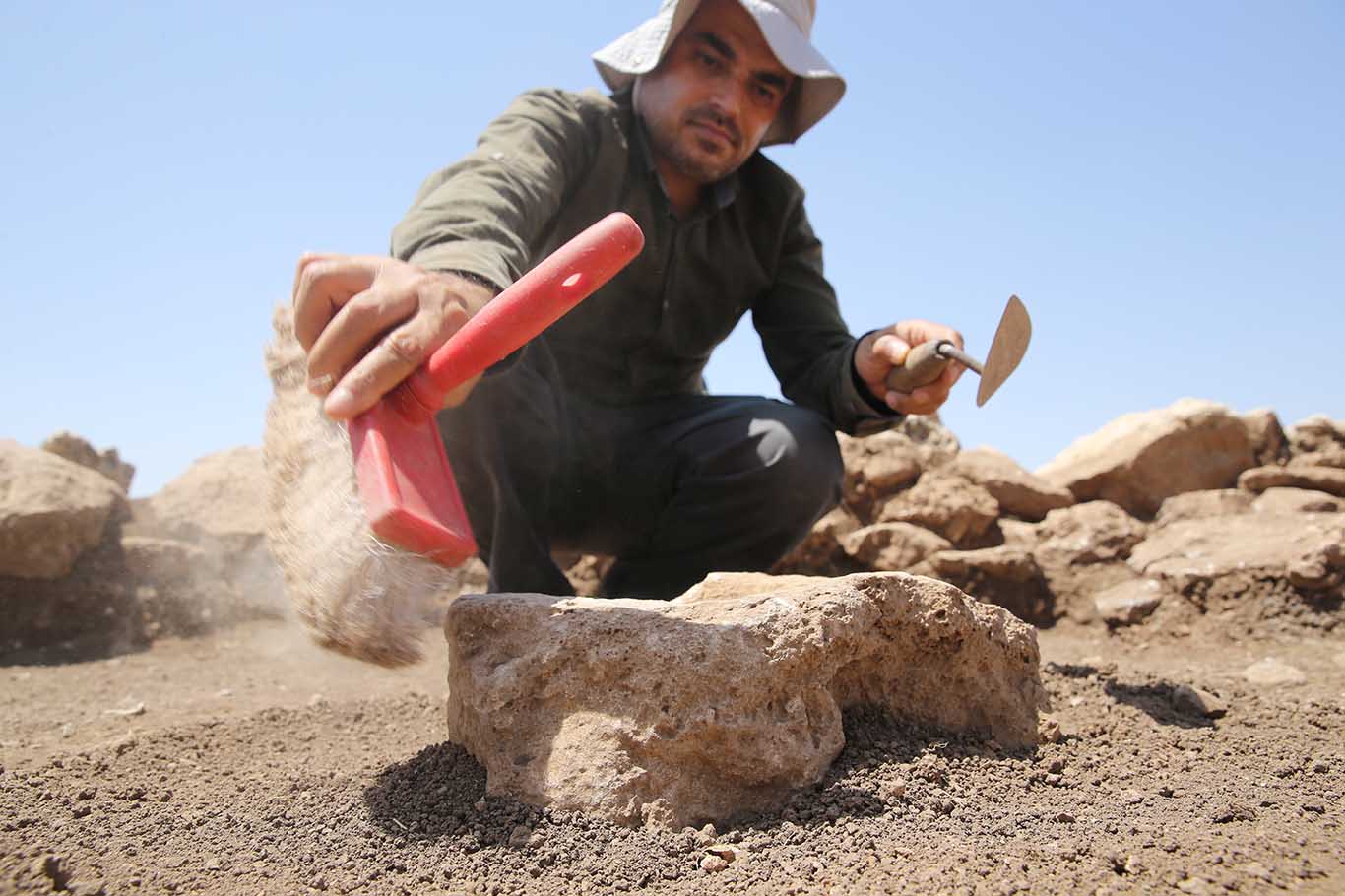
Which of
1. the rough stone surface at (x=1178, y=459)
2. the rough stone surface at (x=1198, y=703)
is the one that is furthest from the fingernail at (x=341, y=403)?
the rough stone surface at (x=1178, y=459)

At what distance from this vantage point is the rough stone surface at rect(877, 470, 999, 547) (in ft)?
14.6

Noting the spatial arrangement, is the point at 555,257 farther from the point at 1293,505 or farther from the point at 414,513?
the point at 1293,505

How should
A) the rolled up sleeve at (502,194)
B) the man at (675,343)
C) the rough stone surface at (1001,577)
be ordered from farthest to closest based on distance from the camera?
1. the rough stone surface at (1001,577)
2. the man at (675,343)
3. the rolled up sleeve at (502,194)

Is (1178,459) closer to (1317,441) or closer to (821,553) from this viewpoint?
(1317,441)

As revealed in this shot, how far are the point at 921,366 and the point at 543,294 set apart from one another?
4.16 feet

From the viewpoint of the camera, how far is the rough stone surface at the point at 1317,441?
447cm

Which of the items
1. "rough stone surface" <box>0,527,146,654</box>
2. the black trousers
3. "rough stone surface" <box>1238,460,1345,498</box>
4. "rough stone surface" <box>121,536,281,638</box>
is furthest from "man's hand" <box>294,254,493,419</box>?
"rough stone surface" <box>1238,460,1345,498</box>

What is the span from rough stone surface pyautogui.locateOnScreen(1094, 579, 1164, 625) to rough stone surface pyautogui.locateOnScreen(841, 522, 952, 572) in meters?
0.74

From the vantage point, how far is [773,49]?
8.75 feet

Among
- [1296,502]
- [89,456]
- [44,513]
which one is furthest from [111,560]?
[1296,502]

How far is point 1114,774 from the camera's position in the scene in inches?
67.1

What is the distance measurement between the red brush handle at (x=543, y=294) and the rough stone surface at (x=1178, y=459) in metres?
3.93

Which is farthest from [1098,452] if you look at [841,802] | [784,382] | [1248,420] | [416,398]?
[416,398]

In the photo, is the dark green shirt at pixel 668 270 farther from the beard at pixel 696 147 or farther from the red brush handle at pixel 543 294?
the red brush handle at pixel 543 294
